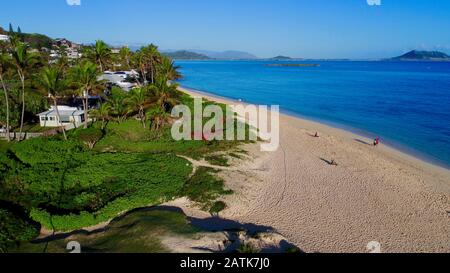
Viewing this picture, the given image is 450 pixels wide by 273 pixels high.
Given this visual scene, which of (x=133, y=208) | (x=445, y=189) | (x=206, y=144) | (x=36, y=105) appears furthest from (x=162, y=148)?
(x=445, y=189)

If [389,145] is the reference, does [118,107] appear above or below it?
above

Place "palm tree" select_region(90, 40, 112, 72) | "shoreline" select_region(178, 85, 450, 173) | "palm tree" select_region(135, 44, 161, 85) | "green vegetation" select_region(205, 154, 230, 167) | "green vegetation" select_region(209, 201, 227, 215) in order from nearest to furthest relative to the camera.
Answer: "green vegetation" select_region(209, 201, 227, 215)
"green vegetation" select_region(205, 154, 230, 167)
"shoreline" select_region(178, 85, 450, 173)
"palm tree" select_region(90, 40, 112, 72)
"palm tree" select_region(135, 44, 161, 85)

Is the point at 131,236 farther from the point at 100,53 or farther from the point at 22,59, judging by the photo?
the point at 100,53

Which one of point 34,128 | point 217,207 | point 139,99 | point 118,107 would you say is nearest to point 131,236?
point 217,207

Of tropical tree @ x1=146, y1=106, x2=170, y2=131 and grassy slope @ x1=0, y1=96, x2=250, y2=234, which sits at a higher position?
tropical tree @ x1=146, y1=106, x2=170, y2=131

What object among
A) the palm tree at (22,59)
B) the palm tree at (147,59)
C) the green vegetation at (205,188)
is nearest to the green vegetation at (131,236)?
the green vegetation at (205,188)

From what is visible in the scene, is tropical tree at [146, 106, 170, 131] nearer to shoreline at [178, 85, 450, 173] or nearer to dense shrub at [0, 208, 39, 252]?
dense shrub at [0, 208, 39, 252]

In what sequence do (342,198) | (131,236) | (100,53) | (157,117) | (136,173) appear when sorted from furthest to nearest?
1. (100,53)
2. (157,117)
3. (136,173)
4. (342,198)
5. (131,236)

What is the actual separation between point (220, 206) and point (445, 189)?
1554 cm

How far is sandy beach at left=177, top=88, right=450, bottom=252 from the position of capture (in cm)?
1465

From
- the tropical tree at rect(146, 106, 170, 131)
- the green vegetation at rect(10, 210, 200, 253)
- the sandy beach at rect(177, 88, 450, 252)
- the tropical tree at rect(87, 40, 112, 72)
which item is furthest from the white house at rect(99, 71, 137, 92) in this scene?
the green vegetation at rect(10, 210, 200, 253)

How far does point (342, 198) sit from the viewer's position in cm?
1844

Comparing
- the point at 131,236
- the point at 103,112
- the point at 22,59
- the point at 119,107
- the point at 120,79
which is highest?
the point at 22,59

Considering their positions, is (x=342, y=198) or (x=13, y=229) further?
(x=342, y=198)
